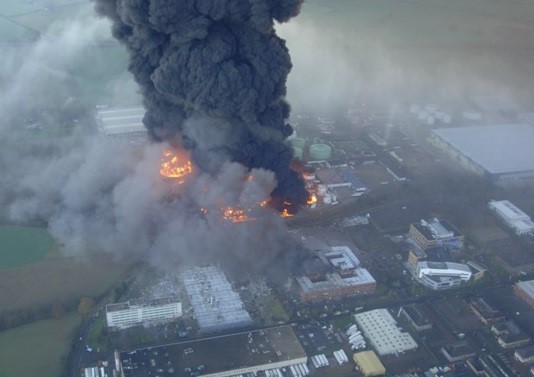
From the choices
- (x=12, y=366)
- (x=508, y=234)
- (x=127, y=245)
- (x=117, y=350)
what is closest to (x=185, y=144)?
(x=127, y=245)

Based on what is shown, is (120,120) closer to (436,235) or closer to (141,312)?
(141,312)

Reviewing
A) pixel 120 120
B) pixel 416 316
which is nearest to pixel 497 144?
pixel 416 316

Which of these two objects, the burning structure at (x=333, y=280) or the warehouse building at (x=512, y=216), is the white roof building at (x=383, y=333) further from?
the warehouse building at (x=512, y=216)

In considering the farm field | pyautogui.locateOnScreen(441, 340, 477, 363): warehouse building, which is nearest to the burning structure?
pyautogui.locateOnScreen(441, 340, 477, 363): warehouse building

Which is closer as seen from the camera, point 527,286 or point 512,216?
point 527,286

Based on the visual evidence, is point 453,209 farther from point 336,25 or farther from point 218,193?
point 336,25
